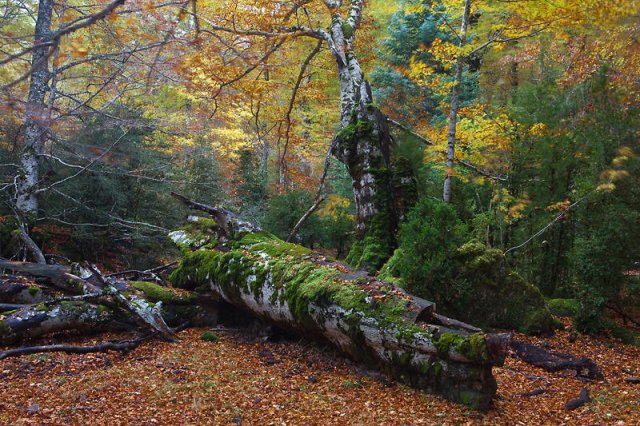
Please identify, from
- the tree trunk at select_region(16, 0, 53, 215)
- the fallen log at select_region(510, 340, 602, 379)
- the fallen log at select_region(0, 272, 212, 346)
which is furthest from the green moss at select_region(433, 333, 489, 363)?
the tree trunk at select_region(16, 0, 53, 215)

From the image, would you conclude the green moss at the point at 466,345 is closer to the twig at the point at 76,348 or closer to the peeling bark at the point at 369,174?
the peeling bark at the point at 369,174

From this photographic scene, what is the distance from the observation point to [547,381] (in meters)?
5.00

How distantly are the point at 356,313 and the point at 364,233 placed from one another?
352 centimetres

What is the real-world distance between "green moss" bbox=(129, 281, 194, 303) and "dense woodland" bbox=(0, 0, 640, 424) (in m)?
0.02

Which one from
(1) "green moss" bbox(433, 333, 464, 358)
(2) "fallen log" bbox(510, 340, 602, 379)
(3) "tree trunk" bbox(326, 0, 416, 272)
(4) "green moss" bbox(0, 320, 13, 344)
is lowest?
(4) "green moss" bbox(0, 320, 13, 344)

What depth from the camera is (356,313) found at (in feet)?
15.5

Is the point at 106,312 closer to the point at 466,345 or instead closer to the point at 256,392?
the point at 256,392

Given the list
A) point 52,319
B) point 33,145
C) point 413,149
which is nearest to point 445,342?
point 52,319

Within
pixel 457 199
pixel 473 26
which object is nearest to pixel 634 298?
pixel 457 199

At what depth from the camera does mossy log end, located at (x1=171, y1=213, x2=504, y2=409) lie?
13.1 ft

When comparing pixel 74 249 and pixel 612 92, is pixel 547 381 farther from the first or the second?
pixel 74 249

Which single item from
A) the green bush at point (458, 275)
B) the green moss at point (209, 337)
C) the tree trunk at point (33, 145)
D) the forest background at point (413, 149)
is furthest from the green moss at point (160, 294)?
the tree trunk at point (33, 145)

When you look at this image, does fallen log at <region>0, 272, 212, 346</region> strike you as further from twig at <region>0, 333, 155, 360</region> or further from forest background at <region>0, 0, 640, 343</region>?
forest background at <region>0, 0, 640, 343</region>

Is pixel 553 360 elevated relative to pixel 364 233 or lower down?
lower down
